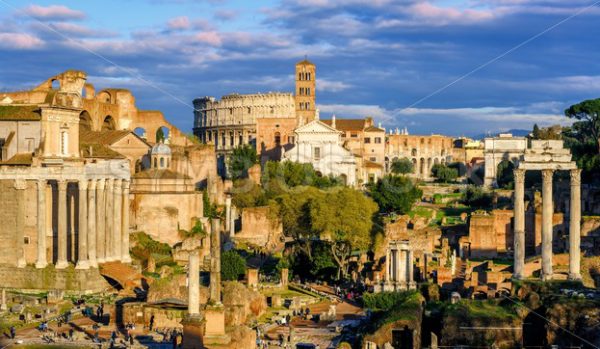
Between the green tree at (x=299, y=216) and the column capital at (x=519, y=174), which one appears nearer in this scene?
the column capital at (x=519, y=174)

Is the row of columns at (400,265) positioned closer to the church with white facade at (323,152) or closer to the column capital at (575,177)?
the column capital at (575,177)

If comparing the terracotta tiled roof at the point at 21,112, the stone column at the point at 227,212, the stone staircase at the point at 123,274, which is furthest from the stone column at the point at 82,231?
the stone column at the point at 227,212

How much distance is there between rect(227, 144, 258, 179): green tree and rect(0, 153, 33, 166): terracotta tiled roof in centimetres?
3796

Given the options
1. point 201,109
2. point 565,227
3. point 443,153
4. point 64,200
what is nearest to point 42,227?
point 64,200

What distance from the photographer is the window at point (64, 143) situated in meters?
52.8

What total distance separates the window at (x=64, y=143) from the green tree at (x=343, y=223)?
14442 millimetres

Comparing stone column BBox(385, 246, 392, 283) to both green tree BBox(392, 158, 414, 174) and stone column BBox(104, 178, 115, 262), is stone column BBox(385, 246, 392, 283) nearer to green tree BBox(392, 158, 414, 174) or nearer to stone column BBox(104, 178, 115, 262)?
stone column BBox(104, 178, 115, 262)

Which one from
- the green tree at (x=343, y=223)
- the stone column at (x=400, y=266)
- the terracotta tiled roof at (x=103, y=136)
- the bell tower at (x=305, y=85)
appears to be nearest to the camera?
the stone column at (x=400, y=266)

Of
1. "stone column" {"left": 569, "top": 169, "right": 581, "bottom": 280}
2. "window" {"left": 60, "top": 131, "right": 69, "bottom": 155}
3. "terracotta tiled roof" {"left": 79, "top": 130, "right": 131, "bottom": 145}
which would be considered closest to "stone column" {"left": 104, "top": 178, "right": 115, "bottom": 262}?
"window" {"left": 60, "top": 131, "right": 69, "bottom": 155}

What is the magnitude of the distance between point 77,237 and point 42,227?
2932 millimetres

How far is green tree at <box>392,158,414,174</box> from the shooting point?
118m

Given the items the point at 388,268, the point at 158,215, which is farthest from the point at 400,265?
the point at 158,215

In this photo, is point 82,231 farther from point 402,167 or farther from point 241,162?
point 402,167

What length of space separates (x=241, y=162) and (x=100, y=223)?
43.2 meters
